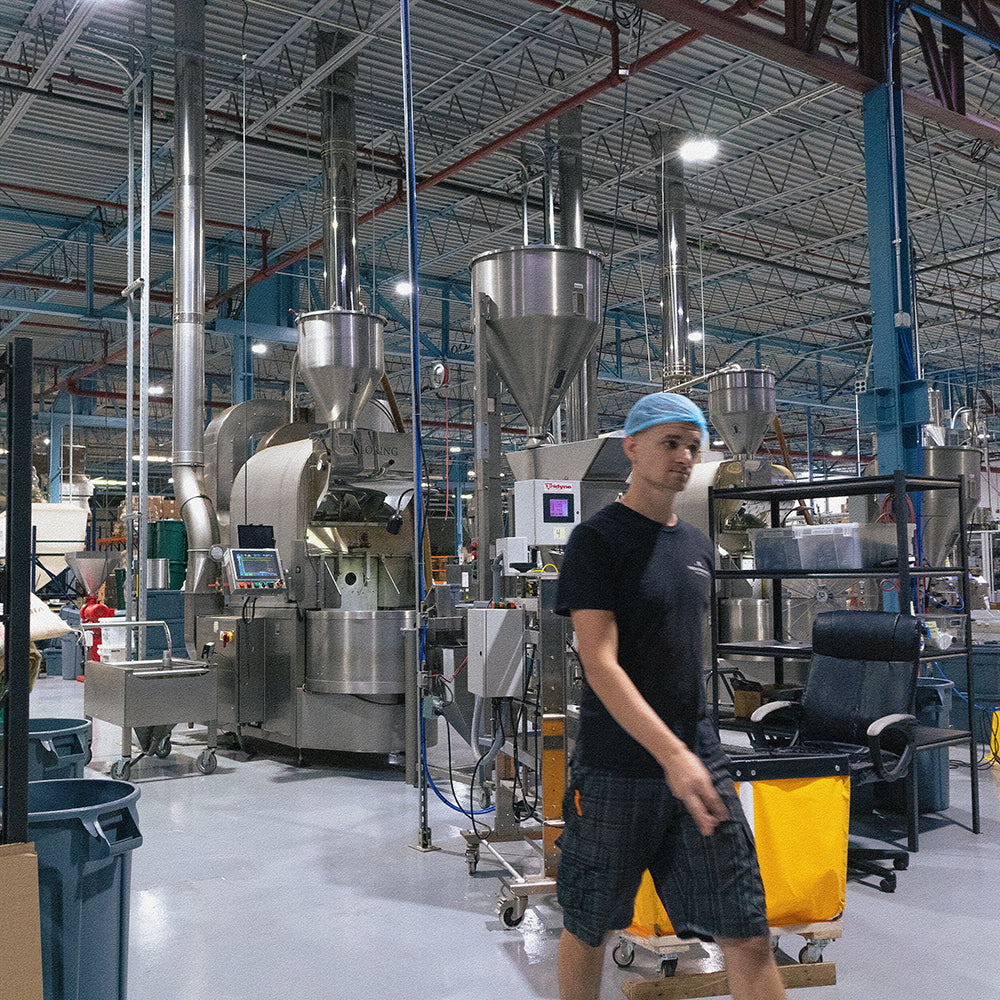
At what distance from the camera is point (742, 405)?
29.5 ft

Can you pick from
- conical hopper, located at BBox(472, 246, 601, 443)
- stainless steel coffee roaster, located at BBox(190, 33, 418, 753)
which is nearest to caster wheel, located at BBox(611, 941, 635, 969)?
conical hopper, located at BBox(472, 246, 601, 443)

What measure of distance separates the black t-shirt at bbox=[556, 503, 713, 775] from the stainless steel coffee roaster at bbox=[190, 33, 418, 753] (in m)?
3.42

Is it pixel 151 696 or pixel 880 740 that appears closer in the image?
pixel 880 740

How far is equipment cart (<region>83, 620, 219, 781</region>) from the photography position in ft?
18.2

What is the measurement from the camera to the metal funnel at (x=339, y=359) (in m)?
6.62

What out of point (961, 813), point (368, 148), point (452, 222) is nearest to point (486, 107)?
point (368, 148)

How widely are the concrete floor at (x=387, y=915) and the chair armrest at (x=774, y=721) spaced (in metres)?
0.66

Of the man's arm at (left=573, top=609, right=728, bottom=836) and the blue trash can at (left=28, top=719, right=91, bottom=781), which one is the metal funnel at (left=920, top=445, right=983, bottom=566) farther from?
the man's arm at (left=573, top=609, right=728, bottom=836)

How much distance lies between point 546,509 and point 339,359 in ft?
9.88

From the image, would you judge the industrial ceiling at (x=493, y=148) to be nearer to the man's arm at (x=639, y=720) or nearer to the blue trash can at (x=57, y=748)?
the blue trash can at (x=57, y=748)

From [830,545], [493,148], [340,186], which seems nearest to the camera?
[830,545]

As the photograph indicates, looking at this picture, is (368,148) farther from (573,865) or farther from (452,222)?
(573,865)

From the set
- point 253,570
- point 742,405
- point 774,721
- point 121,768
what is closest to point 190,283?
point 253,570

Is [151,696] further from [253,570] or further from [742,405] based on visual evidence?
[742,405]
